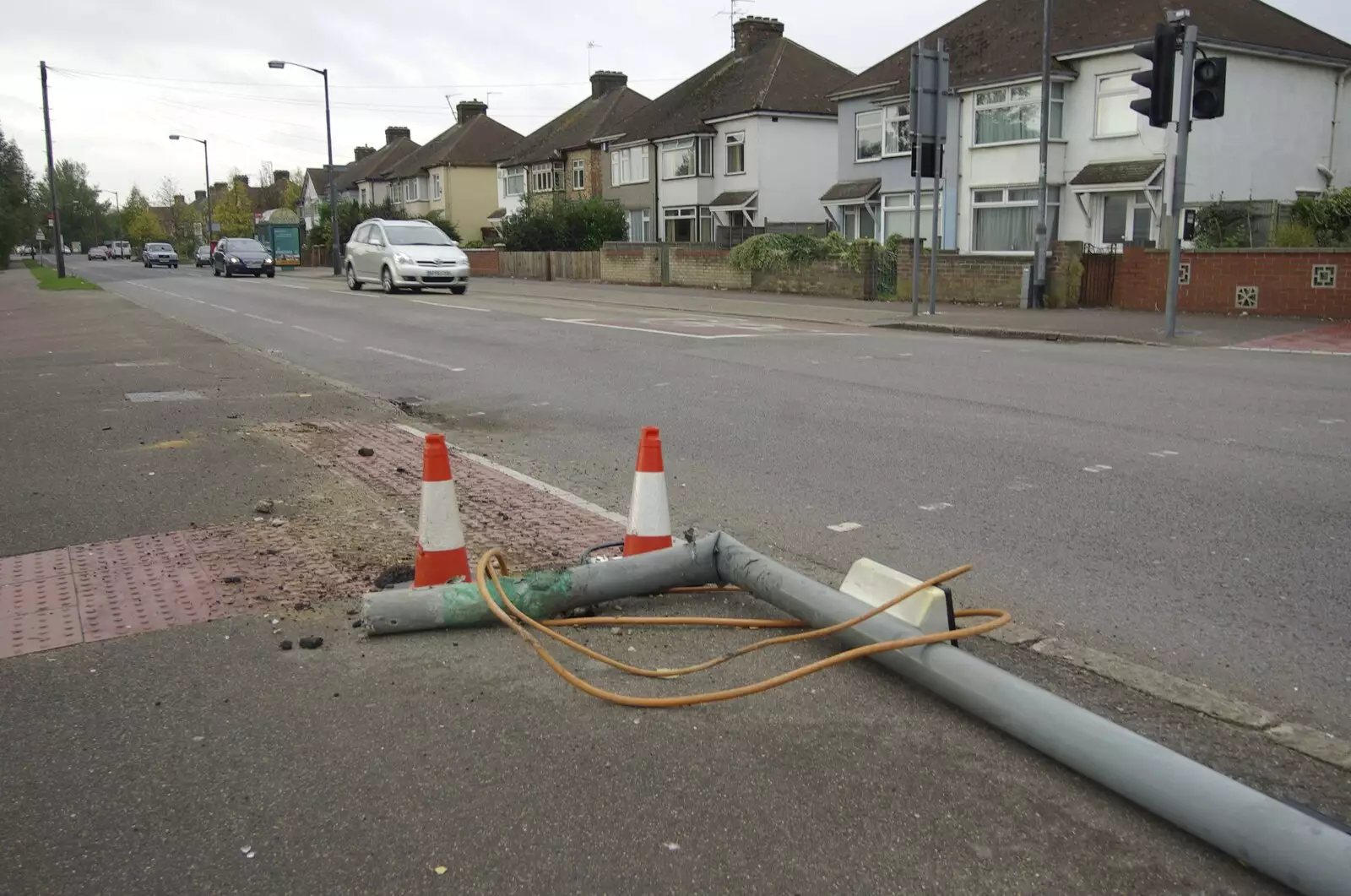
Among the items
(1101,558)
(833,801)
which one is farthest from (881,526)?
(833,801)

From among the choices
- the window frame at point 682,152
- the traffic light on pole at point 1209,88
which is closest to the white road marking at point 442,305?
the traffic light on pole at point 1209,88

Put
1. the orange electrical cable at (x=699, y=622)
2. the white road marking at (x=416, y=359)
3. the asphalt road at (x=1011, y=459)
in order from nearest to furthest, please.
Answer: the orange electrical cable at (x=699, y=622)
the asphalt road at (x=1011, y=459)
the white road marking at (x=416, y=359)

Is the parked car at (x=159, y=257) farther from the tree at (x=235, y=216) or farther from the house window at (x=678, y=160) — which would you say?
the house window at (x=678, y=160)

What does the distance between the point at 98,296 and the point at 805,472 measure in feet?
93.1

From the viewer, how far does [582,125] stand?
5872 centimetres

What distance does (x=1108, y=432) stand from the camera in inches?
323

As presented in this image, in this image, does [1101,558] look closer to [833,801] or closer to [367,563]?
[833,801]

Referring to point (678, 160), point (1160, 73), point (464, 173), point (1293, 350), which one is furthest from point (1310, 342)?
point (464, 173)

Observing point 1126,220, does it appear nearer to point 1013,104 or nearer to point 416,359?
point 1013,104

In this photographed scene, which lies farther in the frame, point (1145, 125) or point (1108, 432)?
point (1145, 125)

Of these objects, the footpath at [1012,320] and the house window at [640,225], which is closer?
the footpath at [1012,320]

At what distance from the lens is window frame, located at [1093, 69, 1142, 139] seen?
28.6 meters

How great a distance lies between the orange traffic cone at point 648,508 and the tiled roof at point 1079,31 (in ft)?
88.5

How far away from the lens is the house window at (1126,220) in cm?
2872
